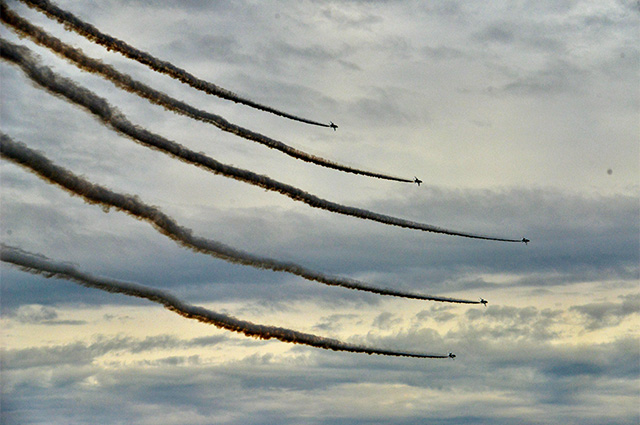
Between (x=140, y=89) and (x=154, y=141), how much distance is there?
3.80 m

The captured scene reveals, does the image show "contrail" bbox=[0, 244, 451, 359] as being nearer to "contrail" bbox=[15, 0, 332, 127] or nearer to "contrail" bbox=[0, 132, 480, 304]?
"contrail" bbox=[0, 132, 480, 304]

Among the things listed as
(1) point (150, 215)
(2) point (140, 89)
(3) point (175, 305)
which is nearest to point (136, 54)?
(2) point (140, 89)

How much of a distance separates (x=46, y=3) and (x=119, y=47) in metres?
5.40

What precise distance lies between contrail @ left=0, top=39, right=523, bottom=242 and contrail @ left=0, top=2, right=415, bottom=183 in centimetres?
189

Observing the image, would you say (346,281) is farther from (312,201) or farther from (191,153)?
(191,153)

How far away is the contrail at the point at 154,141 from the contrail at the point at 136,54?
3653mm

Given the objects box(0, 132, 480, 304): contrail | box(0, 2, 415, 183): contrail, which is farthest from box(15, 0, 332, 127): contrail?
box(0, 132, 480, 304): contrail

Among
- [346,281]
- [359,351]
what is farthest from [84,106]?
[359,351]

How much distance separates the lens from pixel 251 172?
2527 inches

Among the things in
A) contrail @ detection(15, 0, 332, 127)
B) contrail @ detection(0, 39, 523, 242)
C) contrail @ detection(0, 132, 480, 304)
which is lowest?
contrail @ detection(0, 132, 480, 304)

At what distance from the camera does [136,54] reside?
56375 mm

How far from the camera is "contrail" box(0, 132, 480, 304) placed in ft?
169

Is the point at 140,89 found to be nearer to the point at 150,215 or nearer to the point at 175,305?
the point at 150,215

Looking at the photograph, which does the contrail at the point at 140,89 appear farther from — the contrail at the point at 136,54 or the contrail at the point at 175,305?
the contrail at the point at 175,305
